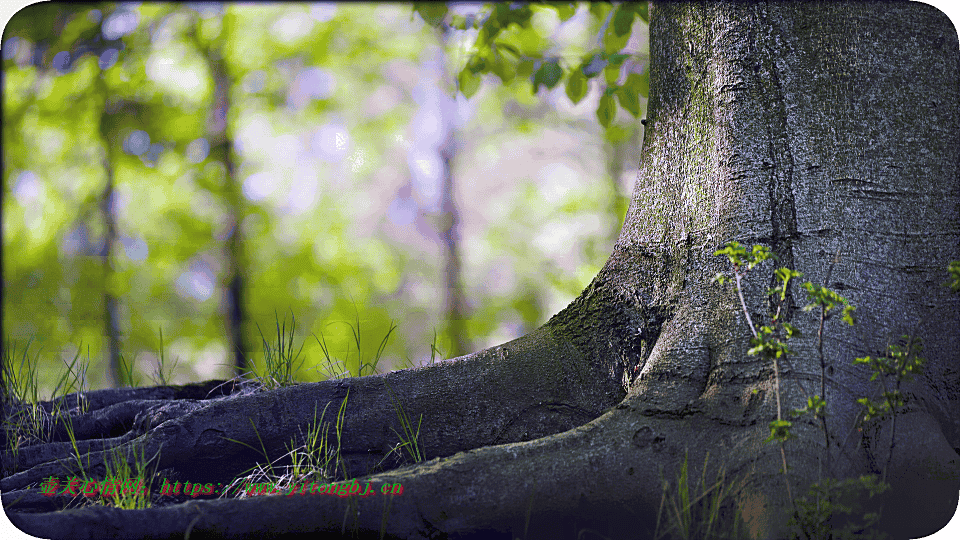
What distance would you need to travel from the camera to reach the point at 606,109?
2914mm

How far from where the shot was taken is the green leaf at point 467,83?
2818 mm

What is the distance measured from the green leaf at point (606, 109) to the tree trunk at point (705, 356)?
82cm

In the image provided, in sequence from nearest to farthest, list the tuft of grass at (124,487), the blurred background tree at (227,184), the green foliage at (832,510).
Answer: the green foliage at (832,510) → the tuft of grass at (124,487) → the blurred background tree at (227,184)

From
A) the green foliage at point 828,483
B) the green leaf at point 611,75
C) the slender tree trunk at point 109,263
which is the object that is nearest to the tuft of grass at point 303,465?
the green foliage at point 828,483

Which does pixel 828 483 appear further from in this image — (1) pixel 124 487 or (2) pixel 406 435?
(1) pixel 124 487

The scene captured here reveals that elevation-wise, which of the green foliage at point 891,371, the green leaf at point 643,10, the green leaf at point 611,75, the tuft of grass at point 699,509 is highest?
the green leaf at point 643,10

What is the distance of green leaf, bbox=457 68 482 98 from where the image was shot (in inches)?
111

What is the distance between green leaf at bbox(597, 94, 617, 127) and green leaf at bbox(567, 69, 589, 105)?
0.14 metres

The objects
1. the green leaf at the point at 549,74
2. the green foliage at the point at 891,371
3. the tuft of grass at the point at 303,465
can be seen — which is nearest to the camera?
the green foliage at the point at 891,371

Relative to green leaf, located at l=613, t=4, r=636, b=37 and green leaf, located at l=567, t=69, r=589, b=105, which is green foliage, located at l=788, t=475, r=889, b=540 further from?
green leaf, located at l=567, t=69, r=589, b=105

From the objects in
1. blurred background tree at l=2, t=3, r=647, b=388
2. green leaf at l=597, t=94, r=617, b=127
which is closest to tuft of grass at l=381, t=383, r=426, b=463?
green leaf at l=597, t=94, r=617, b=127

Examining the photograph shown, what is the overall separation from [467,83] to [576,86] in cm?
57

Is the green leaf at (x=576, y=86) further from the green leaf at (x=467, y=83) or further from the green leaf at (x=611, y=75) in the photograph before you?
the green leaf at (x=467, y=83)

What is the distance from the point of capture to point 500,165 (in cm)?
923
